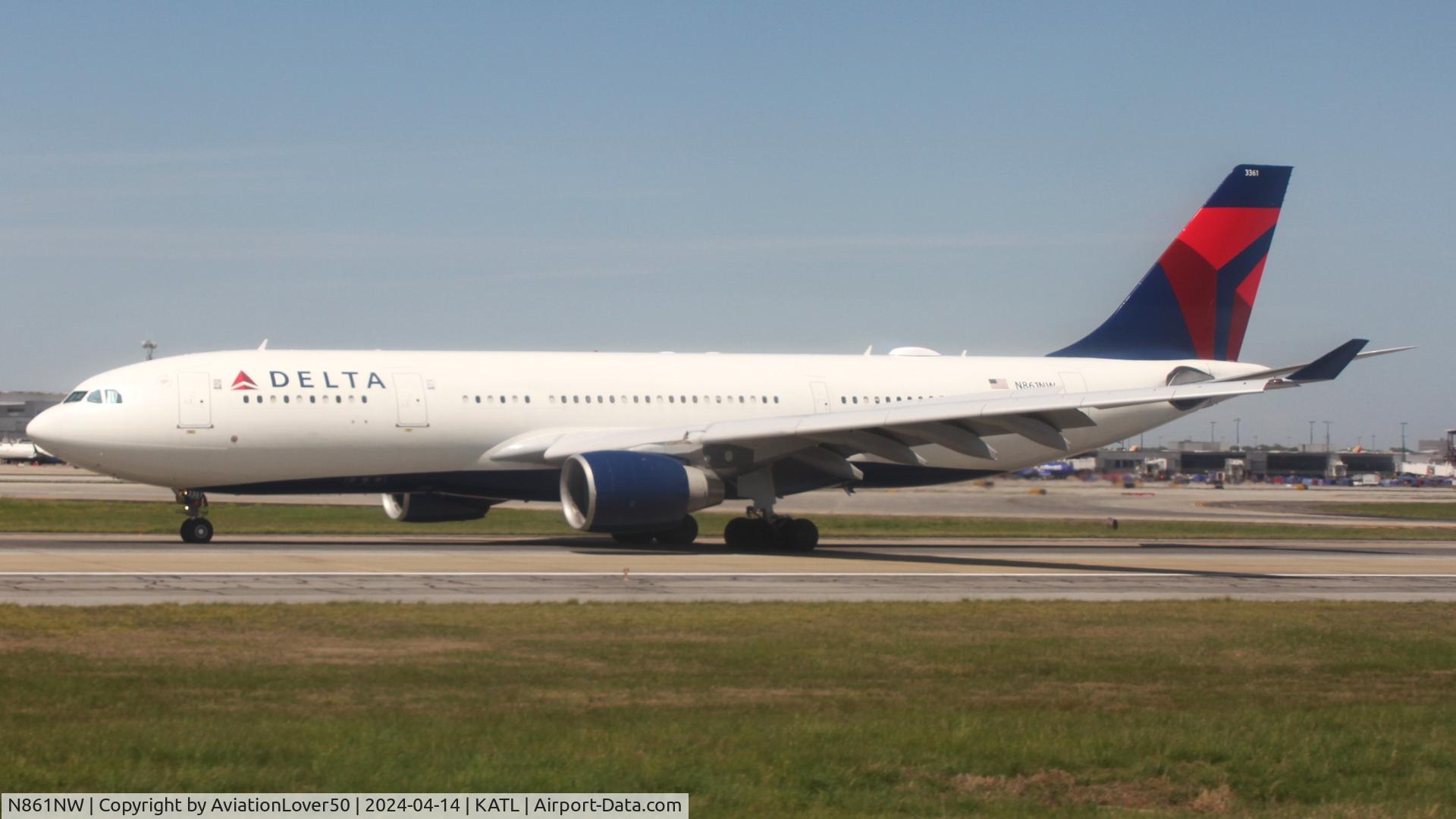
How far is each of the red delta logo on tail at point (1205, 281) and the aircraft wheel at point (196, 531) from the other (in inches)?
815

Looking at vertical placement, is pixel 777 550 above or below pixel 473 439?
below

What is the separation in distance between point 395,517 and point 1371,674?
22475mm

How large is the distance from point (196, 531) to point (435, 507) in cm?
498

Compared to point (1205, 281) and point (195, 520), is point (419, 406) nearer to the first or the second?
point (195, 520)

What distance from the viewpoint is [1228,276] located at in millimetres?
37906

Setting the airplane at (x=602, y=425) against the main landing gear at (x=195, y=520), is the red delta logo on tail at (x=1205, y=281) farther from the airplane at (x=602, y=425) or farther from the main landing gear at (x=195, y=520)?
the main landing gear at (x=195, y=520)

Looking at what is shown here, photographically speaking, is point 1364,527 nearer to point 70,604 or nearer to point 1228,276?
point 1228,276

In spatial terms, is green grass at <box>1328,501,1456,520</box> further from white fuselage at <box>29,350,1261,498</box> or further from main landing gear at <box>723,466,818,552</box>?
main landing gear at <box>723,466,818,552</box>

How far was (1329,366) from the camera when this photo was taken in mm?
27578

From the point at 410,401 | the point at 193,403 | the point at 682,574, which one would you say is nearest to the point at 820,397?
the point at 410,401

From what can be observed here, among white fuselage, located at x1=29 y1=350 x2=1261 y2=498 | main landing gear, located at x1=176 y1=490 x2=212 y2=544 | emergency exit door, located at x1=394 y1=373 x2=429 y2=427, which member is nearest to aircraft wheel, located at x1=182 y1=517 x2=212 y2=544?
main landing gear, located at x1=176 y1=490 x2=212 y2=544

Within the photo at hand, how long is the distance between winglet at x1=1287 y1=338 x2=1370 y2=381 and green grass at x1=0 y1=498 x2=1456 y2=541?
13.5 m

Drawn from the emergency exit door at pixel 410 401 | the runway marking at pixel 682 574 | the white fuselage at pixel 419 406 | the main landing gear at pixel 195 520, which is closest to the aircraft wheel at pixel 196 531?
the main landing gear at pixel 195 520

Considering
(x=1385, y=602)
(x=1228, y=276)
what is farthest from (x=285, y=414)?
(x=1228, y=276)
